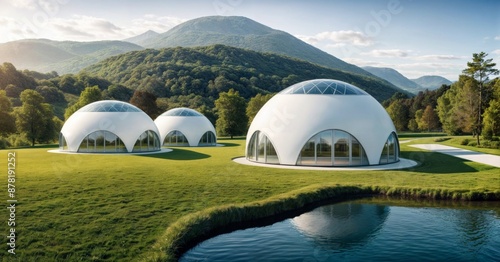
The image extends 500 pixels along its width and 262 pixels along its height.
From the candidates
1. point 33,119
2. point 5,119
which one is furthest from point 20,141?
point 5,119

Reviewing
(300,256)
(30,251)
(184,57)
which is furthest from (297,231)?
(184,57)

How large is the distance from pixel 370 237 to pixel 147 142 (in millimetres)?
27857

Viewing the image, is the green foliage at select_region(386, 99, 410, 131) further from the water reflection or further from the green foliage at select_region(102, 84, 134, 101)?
the water reflection

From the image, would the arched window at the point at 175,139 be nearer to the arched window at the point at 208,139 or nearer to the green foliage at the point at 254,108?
the arched window at the point at 208,139

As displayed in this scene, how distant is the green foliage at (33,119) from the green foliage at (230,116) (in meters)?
27.4

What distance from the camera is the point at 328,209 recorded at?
53.8ft

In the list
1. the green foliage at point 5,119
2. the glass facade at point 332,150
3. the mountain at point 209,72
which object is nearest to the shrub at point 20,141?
the green foliage at point 5,119

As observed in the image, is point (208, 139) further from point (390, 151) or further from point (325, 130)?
point (390, 151)

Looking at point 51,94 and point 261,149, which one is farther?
point 51,94

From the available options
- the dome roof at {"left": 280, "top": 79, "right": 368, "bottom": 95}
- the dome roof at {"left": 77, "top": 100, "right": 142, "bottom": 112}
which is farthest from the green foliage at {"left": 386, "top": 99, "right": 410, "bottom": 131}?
the dome roof at {"left": 77, "top": 100, "right": 142, "bottom": 112}

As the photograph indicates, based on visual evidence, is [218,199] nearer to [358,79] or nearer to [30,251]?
[30,251]

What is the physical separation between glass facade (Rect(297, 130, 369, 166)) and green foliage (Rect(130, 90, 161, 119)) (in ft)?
162

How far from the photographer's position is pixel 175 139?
47531mm

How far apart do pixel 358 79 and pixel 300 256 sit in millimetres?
158567
